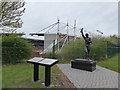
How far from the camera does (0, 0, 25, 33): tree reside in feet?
27.1

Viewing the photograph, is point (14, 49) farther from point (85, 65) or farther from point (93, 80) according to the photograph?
point (93, 80)

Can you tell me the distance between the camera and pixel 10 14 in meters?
8.67

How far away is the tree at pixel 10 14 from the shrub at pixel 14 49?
79 centimetres

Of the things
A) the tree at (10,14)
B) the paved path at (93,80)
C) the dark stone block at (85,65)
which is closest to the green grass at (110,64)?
the dark stone block at (85,65)

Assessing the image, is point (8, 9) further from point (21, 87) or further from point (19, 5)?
point (21, 87)

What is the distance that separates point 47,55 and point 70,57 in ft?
7.28

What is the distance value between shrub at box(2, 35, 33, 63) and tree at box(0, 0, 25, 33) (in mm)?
791

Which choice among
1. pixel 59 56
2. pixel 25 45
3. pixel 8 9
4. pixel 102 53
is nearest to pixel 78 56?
pixel 59 56

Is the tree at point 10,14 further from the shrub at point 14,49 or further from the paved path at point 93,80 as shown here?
the paved path at point 93,80

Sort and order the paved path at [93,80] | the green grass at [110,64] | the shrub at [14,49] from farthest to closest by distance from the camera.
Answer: the shrub at [14,49] → the green grass at [110,64] → the paved path at [93,80]

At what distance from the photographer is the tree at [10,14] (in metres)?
8.26

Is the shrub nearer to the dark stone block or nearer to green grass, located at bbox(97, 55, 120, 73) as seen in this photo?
the dark stone block

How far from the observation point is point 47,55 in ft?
38.3

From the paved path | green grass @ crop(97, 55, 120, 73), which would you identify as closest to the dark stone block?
the paved path
